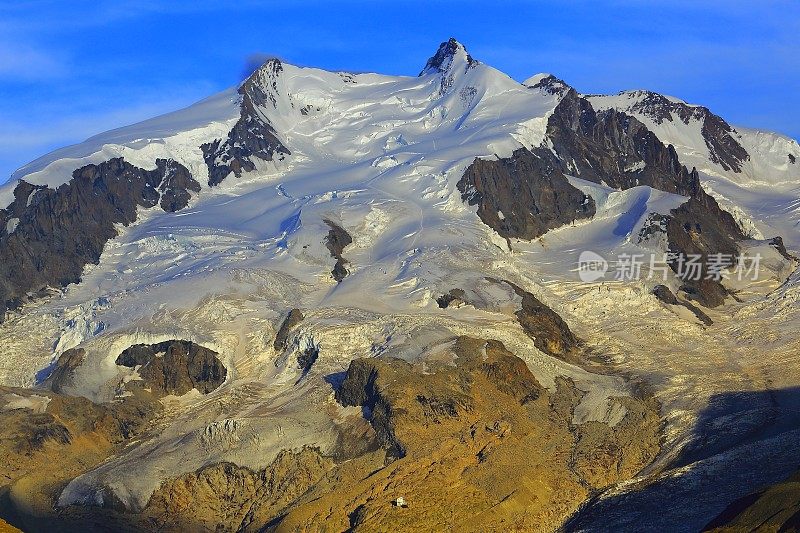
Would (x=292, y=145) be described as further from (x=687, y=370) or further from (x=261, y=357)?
(x=687, y=370)

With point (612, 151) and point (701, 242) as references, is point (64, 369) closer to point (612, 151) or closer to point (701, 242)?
point (701, 242)

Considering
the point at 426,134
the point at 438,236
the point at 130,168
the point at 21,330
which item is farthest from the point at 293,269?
the point at 426,134

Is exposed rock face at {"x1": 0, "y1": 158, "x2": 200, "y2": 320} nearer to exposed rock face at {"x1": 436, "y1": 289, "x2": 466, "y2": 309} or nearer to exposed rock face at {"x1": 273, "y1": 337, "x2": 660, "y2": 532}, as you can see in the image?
exposed rock face at {"x1": 436, "y1": 289, "x2": 466, "y2": 309}

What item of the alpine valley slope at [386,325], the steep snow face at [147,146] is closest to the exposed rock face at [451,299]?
the alpine valley slope at [386,325]

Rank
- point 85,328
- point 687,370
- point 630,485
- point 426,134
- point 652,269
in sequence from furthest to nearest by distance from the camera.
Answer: point 426,134, point 652,269, point 85,328, point 687,370, point 630,485

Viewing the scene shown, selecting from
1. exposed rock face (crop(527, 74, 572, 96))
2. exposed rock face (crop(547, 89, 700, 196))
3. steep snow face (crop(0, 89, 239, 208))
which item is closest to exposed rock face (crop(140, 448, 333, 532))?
steep snow face (crop(0, 89, 239, 208))

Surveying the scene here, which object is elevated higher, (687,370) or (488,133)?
(488,133)

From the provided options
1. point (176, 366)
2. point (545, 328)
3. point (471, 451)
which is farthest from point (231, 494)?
point (545, 328)

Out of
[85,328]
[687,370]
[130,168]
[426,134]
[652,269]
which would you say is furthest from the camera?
[426,134]
